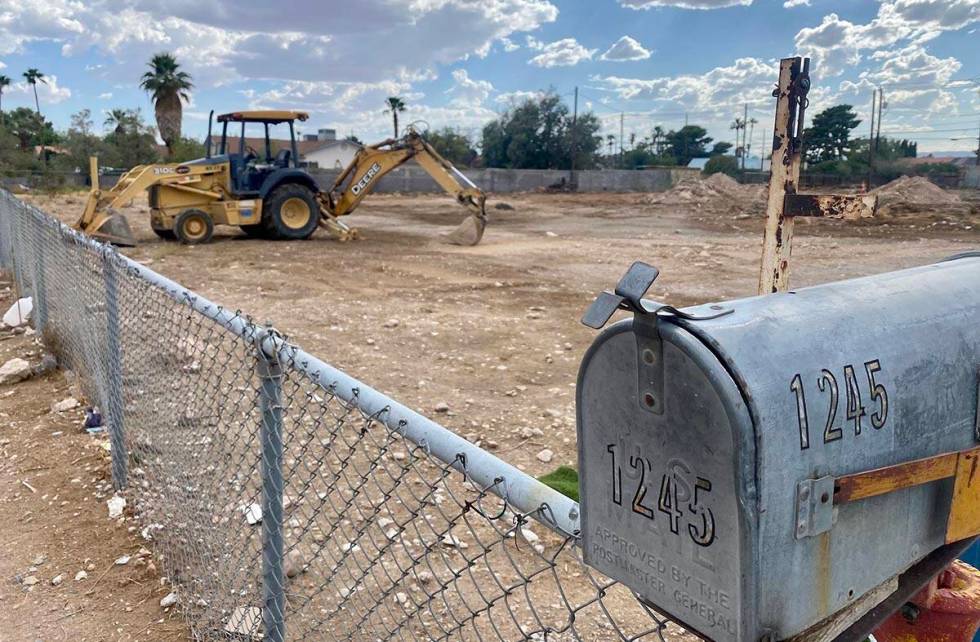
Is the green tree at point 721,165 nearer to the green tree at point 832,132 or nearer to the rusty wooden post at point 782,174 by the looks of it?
the green tree at point 832,132

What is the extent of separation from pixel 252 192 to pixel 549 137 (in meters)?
37.4

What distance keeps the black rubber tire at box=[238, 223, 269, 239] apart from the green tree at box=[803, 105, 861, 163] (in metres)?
37.0

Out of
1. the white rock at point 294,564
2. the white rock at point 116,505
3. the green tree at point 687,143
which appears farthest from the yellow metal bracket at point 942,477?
the green tree at point 687,143

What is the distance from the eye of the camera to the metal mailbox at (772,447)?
949mm

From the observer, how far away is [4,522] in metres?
4.12

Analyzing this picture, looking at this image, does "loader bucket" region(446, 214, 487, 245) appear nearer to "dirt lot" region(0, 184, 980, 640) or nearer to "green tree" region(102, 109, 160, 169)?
"dirt lot" region(0, 184, 980, 640)

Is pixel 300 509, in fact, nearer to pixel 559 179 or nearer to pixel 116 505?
pixel 116 505

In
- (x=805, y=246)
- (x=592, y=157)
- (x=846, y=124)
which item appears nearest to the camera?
(x=805, y=246)

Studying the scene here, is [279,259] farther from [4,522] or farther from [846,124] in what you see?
[846,124]

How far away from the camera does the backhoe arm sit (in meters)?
16.6

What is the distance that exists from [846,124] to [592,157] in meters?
15.1

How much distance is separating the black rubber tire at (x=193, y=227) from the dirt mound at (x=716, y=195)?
18.6m

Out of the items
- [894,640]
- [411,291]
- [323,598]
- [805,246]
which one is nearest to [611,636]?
[323,598]

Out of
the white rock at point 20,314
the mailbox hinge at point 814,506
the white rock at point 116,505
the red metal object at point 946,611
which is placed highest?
the mailbox hinge at point 814,506
